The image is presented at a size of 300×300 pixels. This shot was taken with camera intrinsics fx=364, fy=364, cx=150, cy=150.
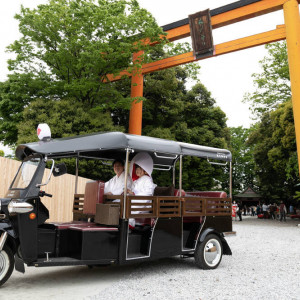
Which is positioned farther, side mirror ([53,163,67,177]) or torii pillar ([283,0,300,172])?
torii pillar ([283,0,300,172])

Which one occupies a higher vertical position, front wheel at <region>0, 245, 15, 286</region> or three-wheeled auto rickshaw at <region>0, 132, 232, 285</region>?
three-wheeled auto rickshaw at <region>0, 132, 232, 285</region>

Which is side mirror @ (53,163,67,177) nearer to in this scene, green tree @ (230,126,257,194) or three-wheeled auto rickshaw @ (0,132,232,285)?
three-wheeled auto rickshaw @ (0,132,232,285)

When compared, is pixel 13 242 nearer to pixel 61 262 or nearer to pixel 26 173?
pixel 61 262

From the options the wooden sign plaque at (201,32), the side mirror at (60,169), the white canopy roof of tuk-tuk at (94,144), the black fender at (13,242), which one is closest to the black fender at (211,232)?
the white canopy roof of tuk-tuk at (94,144)

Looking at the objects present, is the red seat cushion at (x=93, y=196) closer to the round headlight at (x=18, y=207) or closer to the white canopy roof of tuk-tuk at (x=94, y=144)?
the white canopy roof of tuk-tuk at (x=94, y=144)

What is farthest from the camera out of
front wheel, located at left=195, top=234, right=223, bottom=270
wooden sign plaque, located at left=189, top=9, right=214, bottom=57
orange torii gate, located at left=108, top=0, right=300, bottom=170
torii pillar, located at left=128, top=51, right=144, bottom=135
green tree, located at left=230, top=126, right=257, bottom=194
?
green tree, located at left=230, top=126, right=257, bottom=194

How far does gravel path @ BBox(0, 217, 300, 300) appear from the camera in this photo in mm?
4902

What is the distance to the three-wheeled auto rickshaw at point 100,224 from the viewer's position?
4969 millimetres

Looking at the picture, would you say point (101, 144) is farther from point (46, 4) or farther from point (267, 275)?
point (46, 4)

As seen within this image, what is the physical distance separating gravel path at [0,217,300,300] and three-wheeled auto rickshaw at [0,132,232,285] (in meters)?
0.36

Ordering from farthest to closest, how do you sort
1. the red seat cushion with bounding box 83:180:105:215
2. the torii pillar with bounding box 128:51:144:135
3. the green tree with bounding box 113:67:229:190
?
the green tree with bounding box 113:67:229:190
the torii pillar with bounding box 128:51:144:135
the red seat cushion with bounding box 83:180:105:215

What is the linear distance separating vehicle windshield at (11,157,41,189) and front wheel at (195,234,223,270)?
3.29m

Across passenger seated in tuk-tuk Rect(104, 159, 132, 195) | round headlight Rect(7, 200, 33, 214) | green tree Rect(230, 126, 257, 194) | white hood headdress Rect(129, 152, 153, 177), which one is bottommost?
round headlight Rect(7, 200, 33, 214)

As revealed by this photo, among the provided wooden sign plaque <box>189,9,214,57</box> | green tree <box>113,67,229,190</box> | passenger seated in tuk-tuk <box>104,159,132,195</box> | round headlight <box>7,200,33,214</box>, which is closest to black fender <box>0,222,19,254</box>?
round headlight <box>7,200,33,214</box>
